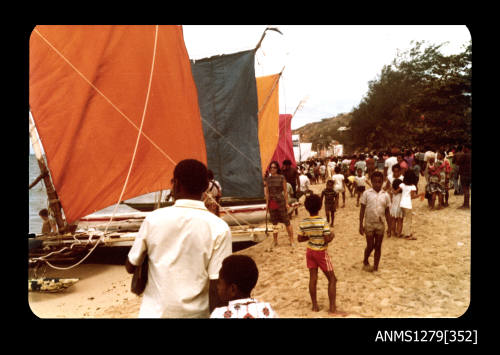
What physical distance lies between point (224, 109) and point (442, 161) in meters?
5.75

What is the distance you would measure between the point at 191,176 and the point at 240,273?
0.63 meters

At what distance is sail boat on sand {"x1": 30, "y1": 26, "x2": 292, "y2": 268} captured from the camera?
426 centimetres

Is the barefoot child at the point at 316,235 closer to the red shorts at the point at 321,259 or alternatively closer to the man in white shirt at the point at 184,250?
the red shorts at the point at 321,259

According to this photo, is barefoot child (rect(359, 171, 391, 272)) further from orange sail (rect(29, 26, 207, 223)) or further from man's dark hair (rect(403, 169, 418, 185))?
orange sail (rect(29, 26, 207, 223))

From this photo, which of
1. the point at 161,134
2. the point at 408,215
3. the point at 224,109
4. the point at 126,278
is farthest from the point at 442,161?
the point at 126,278

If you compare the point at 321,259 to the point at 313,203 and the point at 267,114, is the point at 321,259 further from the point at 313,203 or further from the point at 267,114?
the point at 267,114

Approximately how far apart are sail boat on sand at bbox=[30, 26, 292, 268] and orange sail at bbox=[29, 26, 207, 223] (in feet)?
0.04

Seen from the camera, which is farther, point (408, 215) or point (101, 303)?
point (408, 215)

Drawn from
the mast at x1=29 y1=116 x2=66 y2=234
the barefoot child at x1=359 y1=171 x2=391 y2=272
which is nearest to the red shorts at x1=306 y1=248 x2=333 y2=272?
the barefoot child at x1=359 y1=171 x2=391 y2=272

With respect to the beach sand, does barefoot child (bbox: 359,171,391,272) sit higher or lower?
higher

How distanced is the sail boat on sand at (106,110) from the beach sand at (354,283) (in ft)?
3.99

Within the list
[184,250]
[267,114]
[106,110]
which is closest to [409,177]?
[106,110]
